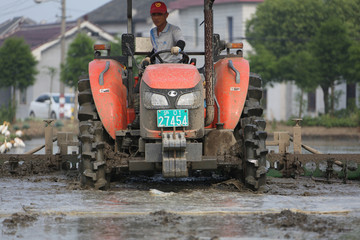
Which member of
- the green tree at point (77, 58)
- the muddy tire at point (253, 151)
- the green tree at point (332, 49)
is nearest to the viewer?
the muddy tire at point (253, 151)

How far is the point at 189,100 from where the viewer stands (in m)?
11.2

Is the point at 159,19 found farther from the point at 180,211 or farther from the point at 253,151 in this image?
the point at 180,211

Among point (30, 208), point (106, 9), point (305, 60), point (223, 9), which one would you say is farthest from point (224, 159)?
point (106, 9)

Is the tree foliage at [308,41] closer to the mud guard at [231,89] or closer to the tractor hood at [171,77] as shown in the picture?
the mud guard at [231,89]

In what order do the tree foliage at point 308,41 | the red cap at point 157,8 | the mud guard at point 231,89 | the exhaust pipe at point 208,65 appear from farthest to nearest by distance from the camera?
the tree foliage at point 308,41
the red cap at point 157,8
the mud guard at point 231,89
the exhaust pipe at point 208,65

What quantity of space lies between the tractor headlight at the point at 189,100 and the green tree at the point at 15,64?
3707cm

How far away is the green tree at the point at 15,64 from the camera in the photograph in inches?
1860

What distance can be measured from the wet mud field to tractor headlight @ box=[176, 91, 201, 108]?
1.19 m

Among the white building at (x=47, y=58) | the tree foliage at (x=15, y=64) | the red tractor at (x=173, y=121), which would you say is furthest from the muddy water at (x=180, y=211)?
the white building at (x=47, y=58)

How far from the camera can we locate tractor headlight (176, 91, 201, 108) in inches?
438

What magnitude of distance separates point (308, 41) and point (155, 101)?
41.1m

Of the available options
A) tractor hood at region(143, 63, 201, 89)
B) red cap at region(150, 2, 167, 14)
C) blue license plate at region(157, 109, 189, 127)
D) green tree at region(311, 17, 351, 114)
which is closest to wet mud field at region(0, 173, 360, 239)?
blue license plate at region(157, 109, 189, 127)

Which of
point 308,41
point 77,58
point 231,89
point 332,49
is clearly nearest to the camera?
point 231,89

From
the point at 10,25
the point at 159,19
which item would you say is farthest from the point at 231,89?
the point at 10,25
